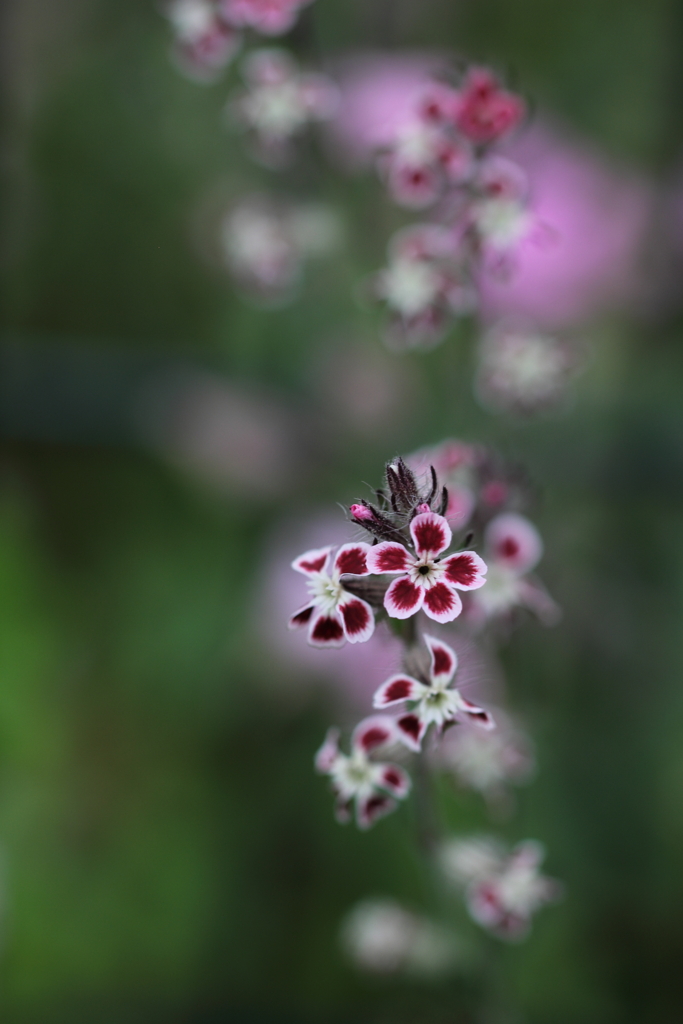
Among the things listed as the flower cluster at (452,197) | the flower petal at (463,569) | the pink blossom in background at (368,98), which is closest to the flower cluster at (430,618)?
the flower petal at (463,569)

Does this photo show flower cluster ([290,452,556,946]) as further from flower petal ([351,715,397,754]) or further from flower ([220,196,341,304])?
flower ([220,196,341,304])

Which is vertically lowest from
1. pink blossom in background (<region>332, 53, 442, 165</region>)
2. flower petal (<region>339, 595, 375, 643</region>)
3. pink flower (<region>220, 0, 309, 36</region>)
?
flower petal (<region>339, 595, 375, 643</region>)

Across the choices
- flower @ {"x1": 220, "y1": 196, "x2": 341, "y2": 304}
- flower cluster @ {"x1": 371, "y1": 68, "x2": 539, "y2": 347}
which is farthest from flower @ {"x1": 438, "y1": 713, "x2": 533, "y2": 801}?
flower @ {"x1": 220, "y1": 196, "x2": 341, "y2": 304}

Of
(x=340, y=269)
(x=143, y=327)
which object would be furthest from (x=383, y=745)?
(x=143, y=327)

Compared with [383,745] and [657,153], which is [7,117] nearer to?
[657,153]

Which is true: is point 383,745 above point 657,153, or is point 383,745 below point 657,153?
below
